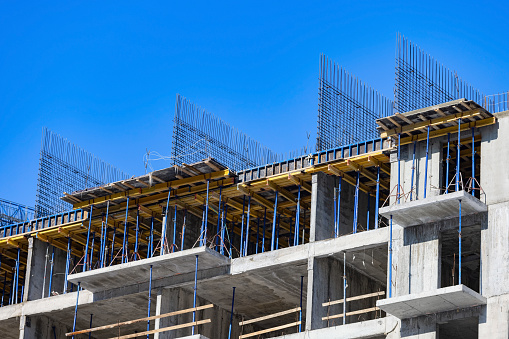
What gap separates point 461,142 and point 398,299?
5.85 metres

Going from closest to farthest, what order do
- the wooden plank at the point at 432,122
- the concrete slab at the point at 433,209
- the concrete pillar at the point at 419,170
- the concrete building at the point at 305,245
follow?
the concrete slab at the point at 433,209 < the concrete building at the point at 305,245 < the wooden plank at the point at 432,122 < the concrete pillar at the point at 419,170

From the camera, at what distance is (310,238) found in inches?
1569

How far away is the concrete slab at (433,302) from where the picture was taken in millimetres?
33406

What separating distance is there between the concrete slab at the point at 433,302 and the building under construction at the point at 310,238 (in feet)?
0.20

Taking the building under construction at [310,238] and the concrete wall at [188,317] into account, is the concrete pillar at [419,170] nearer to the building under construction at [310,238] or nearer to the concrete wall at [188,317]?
the building under construction at [310,238]

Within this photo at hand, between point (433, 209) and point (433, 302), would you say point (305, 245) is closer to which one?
point (433, 209)

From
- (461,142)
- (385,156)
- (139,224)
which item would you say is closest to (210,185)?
(139,224)

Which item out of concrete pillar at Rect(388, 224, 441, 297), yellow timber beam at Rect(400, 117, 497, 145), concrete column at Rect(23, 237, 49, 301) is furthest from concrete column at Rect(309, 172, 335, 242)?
concrete column at Rect(23, 237, 49, 301)

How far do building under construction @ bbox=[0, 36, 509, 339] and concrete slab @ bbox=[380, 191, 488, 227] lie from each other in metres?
0.04

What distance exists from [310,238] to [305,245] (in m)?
0.45

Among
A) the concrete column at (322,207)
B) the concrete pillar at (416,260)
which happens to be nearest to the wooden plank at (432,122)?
Answer: the concrete pillar at (416,260)

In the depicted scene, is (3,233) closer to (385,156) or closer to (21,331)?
Result: (21,331)

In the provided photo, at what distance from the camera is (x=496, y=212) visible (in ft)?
115

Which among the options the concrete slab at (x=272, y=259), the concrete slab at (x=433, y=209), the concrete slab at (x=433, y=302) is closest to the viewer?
the concrete slab at (x=433, y=302)
